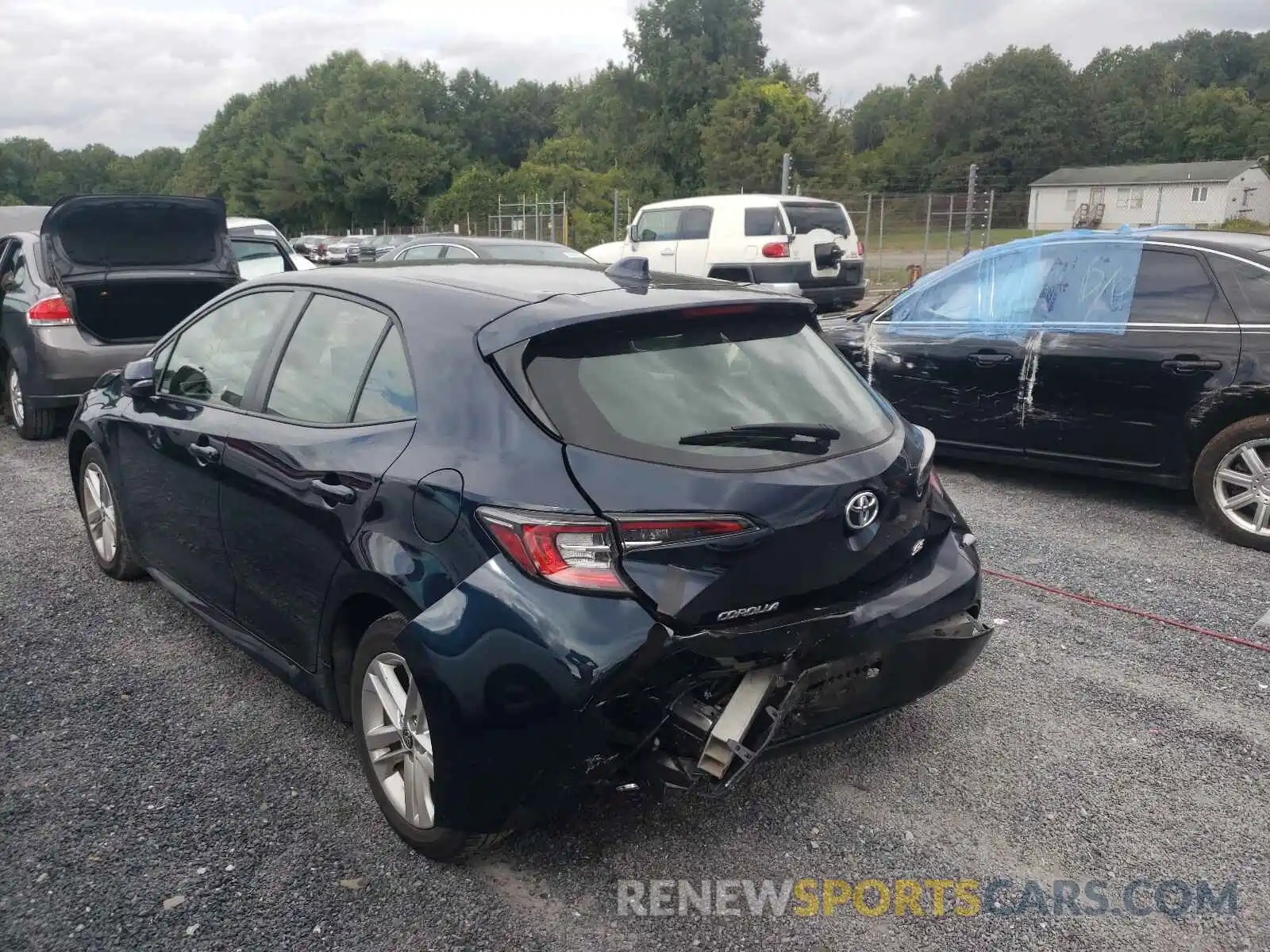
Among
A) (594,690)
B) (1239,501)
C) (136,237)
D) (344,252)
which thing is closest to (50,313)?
(136,237)

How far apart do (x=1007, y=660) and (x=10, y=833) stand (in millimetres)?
3508

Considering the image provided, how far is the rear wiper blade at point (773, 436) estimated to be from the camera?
277 centimetres

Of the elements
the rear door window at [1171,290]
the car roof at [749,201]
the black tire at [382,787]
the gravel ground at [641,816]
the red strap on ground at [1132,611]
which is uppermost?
the car roof at [749,201]

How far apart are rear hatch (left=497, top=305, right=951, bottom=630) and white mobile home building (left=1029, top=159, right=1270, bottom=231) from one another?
41.6 meters

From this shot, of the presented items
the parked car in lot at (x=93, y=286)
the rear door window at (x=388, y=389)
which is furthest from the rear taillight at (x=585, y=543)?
the parked car in lot at (x=93, y=286)

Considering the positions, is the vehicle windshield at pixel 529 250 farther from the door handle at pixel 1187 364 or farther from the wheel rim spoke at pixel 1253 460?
the wheel rim spoke at pixel 1253 460

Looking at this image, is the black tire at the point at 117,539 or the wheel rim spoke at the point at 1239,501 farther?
the wheel rim spoke at the point at 1239,501

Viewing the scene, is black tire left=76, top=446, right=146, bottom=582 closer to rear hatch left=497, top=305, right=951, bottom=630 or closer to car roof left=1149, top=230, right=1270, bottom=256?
rear hatch left=497, top=305, right=951, bottom=630

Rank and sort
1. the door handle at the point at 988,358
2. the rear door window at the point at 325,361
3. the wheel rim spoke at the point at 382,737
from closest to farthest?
the wheel rim spoke at the point at 382,737, the rear door window at the point at 325,361, the door handle at the point at 988,358

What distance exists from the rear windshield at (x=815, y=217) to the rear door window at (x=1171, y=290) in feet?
31.1

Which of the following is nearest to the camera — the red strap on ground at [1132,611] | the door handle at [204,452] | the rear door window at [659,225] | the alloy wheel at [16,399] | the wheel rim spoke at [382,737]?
the wheel rim spoke at [382,737]

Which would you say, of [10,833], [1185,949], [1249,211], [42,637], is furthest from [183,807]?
[1249,211]

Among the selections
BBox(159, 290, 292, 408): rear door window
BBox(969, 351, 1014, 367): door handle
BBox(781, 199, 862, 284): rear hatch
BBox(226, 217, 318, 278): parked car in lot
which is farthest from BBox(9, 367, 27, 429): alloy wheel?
BBox(781, 199, 862, 284): rear hatch

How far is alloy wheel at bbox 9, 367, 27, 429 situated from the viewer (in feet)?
27.7
